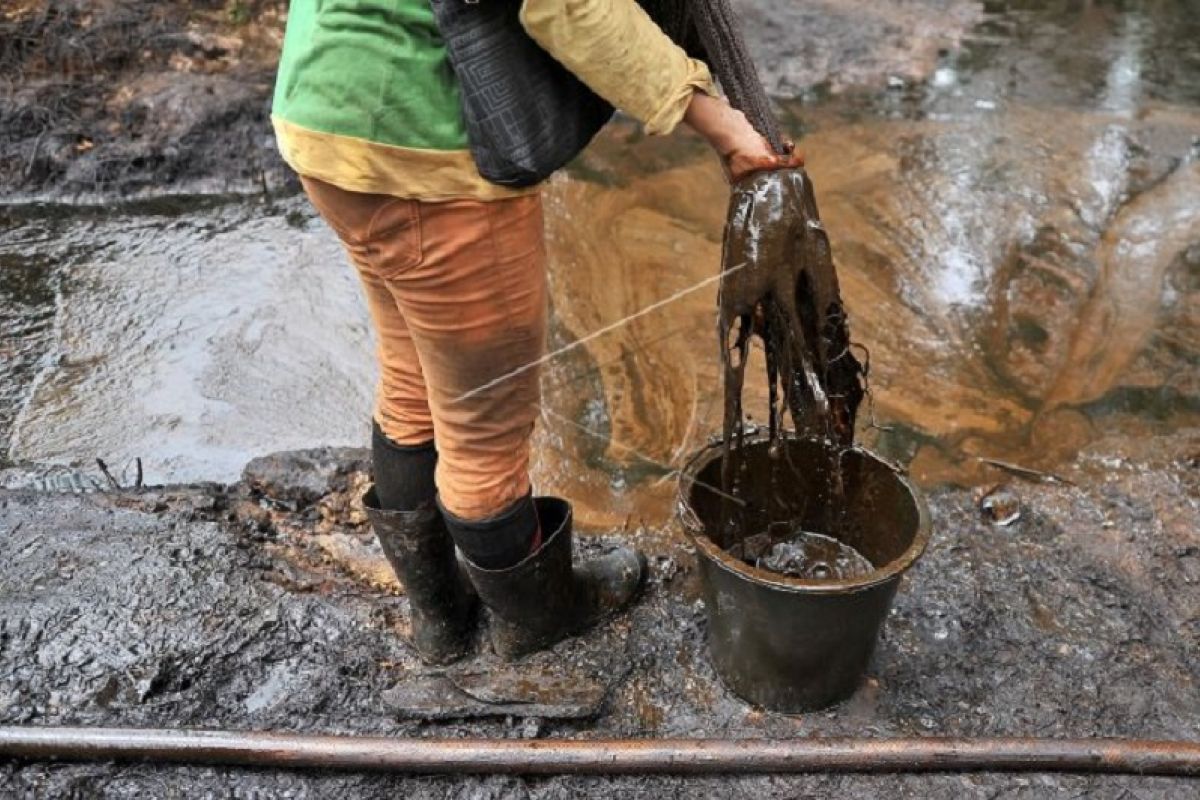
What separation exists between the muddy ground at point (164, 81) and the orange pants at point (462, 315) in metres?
3.67

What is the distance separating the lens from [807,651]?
231 centimetres

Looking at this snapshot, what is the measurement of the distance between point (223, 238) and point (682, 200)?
2.29 metres

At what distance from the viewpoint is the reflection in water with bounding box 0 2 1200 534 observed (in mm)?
3629

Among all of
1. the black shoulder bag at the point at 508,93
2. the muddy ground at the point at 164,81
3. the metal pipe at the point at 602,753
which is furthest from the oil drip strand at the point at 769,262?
the muddy ground at the point at 164,81

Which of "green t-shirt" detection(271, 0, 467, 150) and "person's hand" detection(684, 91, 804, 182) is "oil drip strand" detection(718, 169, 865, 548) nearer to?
"person's hand" detection(684, 91, 804, 182)

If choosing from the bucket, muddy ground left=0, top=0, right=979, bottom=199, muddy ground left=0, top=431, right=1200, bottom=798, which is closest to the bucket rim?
the bucket

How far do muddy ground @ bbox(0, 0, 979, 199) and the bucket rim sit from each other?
381 cm

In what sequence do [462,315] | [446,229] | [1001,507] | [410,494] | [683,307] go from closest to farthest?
[446,229] → [462,315] → [410,494] → [1001,507] → [683,307]

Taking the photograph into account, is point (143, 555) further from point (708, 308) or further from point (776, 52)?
point (776, 52)

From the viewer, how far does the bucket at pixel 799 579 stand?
2.21m

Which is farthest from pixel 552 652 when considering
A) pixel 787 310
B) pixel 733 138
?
pixel 733 138

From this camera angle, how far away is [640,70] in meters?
1.72

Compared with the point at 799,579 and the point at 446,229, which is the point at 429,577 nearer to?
the point at 799,579

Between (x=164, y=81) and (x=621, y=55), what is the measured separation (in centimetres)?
497
